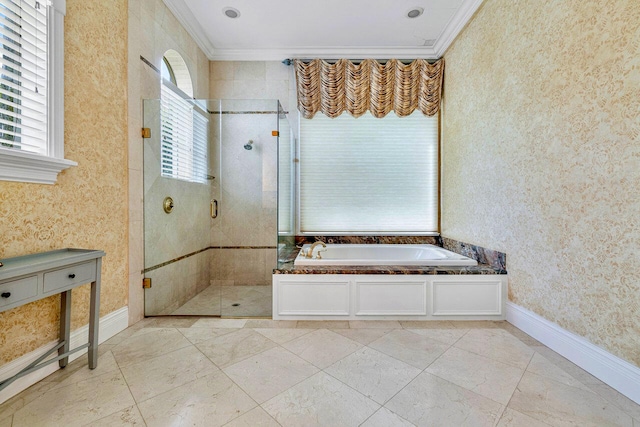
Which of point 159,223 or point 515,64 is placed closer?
point 515,64

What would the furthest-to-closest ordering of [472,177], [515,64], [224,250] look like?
[224,250]
[472,177]
[515,64]

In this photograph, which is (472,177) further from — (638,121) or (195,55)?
(195,55)

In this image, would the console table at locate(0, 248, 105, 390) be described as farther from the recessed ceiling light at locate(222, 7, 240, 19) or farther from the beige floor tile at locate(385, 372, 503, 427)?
the recessed ceiling light at locate(222, 7, 240, 19)

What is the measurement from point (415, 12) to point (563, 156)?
1.89 meters

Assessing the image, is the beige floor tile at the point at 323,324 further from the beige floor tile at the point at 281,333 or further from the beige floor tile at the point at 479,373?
the beige floor tile at the point at 479,373

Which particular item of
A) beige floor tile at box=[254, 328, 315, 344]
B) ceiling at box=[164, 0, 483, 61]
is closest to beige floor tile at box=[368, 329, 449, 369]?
beige floor tile at box=[254, 328, 315, 344]

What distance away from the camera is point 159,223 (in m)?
2.33

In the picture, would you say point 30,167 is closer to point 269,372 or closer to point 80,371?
point 80,371

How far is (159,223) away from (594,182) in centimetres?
A: 304

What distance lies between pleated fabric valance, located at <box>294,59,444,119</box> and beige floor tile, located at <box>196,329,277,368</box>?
7.99 feet

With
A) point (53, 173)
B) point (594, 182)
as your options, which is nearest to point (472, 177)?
point (594, 182)

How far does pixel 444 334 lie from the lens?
1938 mm

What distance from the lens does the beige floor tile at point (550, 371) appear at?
140cm

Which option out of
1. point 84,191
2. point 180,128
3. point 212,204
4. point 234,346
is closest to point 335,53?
point 180,128
